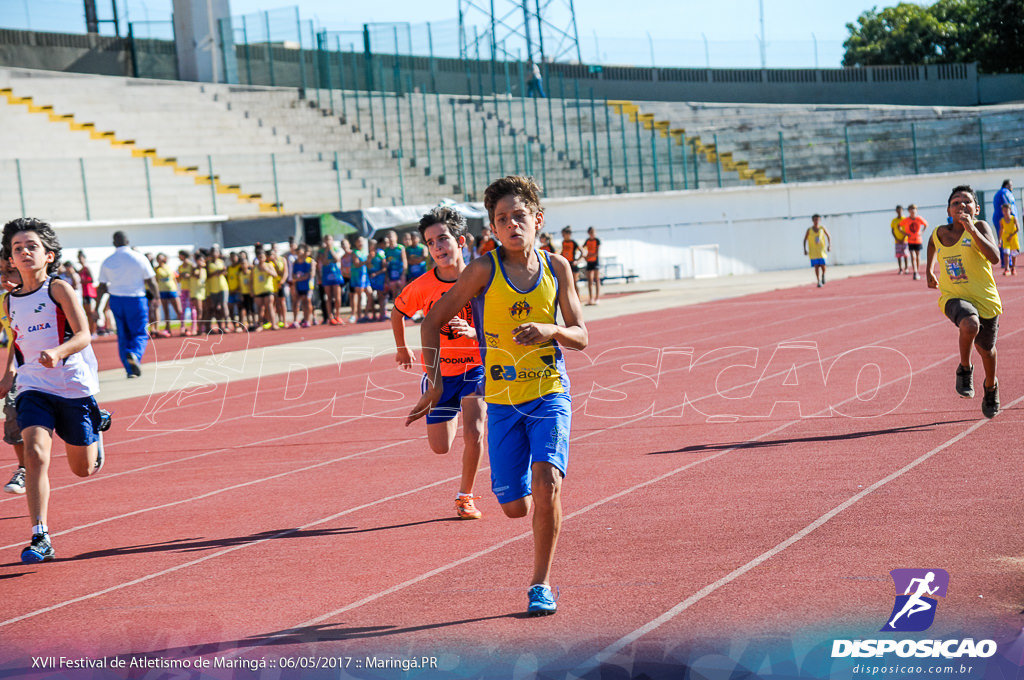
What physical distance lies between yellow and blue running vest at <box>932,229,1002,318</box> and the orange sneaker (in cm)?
457

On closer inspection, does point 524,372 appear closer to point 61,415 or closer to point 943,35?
point 61,415

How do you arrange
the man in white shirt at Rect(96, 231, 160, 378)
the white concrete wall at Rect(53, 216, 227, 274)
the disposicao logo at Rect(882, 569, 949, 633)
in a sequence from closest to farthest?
the disposicao logo at Rect(882, 569, 949, 633)
the man in white shirt at Rect(96, 231, 160, 378)
the white concrete wall at Rect(53, 216, 227, 274)

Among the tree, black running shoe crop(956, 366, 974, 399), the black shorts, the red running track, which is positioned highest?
the tree

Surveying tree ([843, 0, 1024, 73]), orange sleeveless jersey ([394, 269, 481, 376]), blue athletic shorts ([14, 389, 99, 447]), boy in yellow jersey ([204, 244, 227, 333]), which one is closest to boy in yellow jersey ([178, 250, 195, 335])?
boy in yellow jersey ([204, 244, 227, 333])

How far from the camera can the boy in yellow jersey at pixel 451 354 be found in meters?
7.19

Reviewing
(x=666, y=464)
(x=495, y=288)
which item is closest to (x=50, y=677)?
(x=495, y=288)

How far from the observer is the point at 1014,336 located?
48.3ft

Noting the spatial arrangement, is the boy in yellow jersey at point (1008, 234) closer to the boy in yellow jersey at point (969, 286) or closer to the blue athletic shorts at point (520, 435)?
the boy in yellow jersey at point (969, 286)

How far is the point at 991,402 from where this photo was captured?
9164 mm

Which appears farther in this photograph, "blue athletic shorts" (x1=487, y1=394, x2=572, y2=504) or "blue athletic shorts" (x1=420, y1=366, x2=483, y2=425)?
"blue athletic shorts" (x1=420, y1=366, x2=483, y2=425)

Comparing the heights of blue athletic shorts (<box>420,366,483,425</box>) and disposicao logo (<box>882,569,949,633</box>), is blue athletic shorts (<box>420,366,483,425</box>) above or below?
above

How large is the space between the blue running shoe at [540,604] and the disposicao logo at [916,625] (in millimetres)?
1192

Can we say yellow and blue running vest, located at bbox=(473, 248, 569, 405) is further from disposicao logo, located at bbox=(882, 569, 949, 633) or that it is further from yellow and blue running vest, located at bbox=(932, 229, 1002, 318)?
yellow and blue running vest, located at bbox=(932, 229, 1002, 318)

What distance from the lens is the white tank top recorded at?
6.82 m
